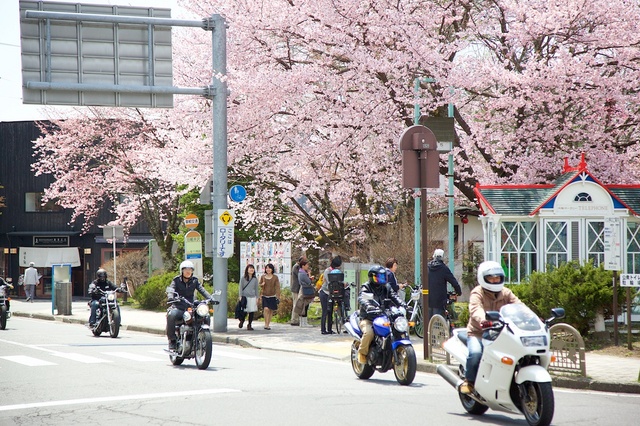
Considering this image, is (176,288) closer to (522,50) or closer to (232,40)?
(232,40)

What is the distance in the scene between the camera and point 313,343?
18.2m

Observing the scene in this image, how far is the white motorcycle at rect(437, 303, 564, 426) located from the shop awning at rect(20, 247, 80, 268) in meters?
47.2

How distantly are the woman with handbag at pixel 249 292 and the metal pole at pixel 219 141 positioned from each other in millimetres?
1013

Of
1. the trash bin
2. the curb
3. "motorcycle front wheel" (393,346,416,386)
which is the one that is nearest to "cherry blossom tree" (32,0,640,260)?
the curb

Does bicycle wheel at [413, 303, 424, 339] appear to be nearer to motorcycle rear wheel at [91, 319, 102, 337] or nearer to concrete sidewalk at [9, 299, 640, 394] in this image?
concrete sidewalk at [9, 299, 640, 394]

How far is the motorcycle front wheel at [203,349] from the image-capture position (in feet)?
44.4

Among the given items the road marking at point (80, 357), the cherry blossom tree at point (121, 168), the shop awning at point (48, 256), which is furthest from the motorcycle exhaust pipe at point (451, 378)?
the shop awning at point (48, 256)

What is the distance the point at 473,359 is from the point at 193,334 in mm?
6334

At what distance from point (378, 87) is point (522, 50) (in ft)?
13.3

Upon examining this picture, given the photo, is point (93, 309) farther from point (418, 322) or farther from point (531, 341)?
point (531, 341)

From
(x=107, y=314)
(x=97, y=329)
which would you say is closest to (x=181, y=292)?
(x=107, y=314)

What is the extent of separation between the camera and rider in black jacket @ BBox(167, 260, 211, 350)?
568 inches

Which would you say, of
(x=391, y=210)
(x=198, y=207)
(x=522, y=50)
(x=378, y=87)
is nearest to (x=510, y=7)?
(x=522, y=50)

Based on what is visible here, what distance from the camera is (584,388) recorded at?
455 inches
